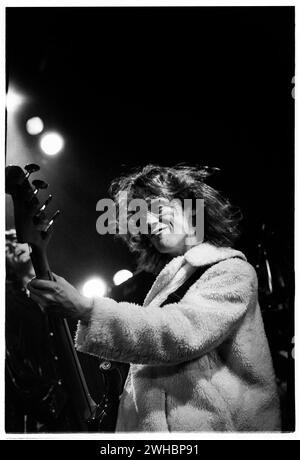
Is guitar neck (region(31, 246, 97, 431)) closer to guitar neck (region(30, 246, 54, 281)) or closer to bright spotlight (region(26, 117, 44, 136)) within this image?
guitar neck (region(30, 246, 54, 281))

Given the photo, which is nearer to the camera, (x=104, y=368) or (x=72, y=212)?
(x=104, y=368)

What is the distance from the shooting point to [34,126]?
1.09 meters

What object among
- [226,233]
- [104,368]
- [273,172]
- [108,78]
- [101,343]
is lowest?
[104,368]

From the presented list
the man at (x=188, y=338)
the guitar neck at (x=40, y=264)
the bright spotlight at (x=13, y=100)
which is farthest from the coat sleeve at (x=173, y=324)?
the bright spotlight at (x=13, y=100)

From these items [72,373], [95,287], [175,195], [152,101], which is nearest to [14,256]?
[95,287]

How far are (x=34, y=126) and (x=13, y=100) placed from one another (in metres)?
0.09

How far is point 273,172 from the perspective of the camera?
3.57 ft

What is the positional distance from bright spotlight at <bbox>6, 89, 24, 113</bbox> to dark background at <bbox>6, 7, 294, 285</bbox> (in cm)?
3

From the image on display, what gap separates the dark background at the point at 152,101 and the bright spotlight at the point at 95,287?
2 cm

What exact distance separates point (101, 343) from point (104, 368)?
0.27 meters

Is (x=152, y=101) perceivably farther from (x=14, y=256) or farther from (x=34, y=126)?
(x=14, y=256)

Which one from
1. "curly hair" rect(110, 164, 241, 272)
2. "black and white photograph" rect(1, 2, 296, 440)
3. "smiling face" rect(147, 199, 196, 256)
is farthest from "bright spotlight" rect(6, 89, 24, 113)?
"smiling face" rect(147, 199, 196, 256)
